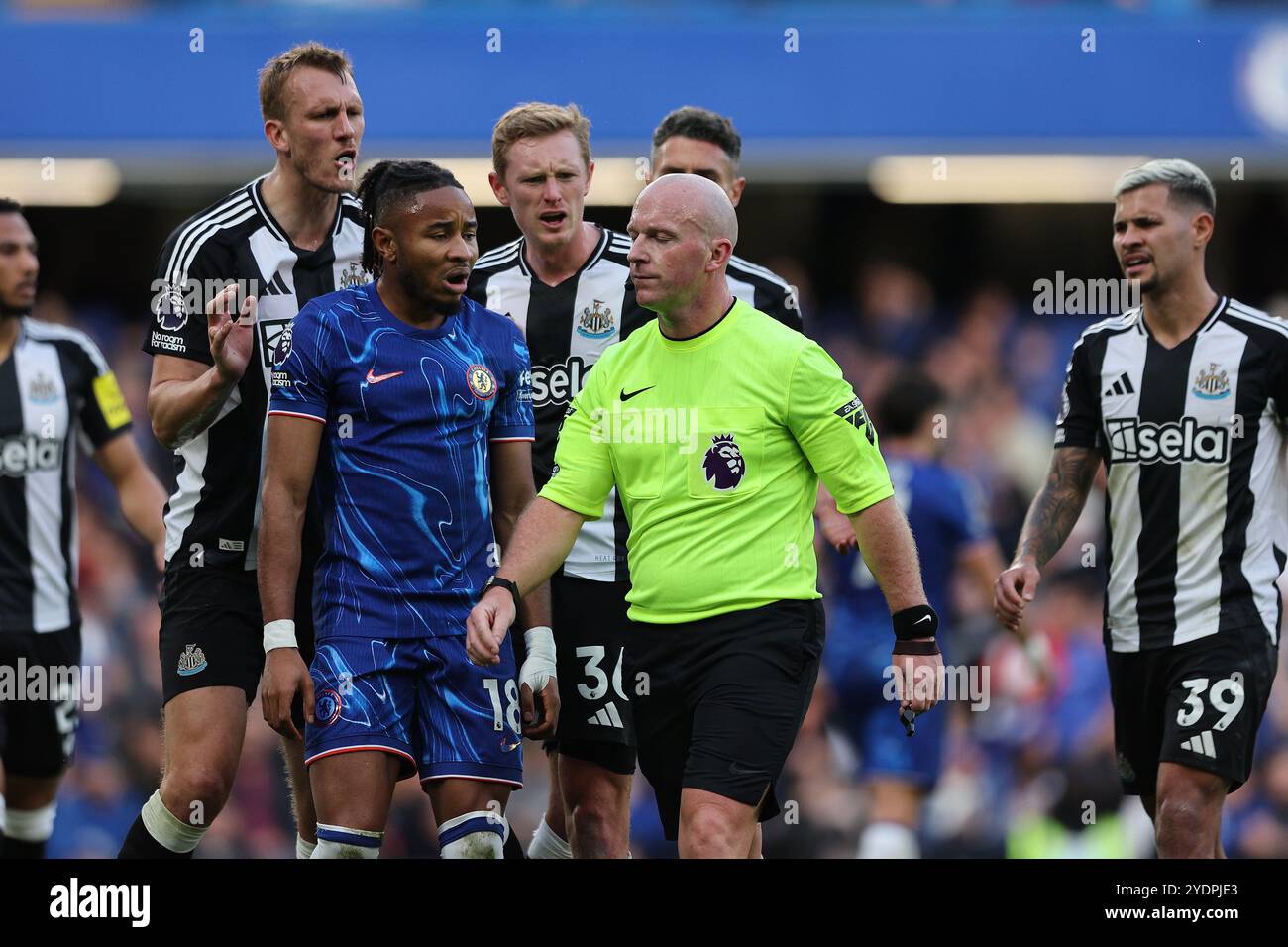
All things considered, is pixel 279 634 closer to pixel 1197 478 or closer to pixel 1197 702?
pixel 1197 702

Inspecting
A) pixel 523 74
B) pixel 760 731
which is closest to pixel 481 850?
pixel 760 731

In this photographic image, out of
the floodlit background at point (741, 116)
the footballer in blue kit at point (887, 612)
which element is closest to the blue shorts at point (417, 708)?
the footballer in blue kit at point (887, 612)

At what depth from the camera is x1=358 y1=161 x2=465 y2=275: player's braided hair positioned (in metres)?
5.68

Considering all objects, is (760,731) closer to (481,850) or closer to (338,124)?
(481,850)

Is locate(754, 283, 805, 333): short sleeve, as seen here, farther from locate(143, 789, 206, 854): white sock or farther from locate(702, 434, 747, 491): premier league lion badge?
locate(143, 789, 206, 854): white sock

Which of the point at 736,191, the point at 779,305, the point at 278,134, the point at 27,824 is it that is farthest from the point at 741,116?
the point at 27,824

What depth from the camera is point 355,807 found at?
211 inches

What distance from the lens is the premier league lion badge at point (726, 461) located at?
220 inches

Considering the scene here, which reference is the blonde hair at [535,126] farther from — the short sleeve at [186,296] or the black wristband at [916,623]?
the black wristband at [916,623]

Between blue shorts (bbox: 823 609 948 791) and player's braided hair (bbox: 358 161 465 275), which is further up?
player's braided hair (bbox: 358 161 465 275)

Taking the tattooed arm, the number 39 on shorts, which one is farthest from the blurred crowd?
the number 39 on shorts

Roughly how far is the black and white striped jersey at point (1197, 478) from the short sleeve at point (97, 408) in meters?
4.06

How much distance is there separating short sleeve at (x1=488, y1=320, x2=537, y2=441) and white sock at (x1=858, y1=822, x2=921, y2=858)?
366cm

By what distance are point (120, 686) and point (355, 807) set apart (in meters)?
6.24
